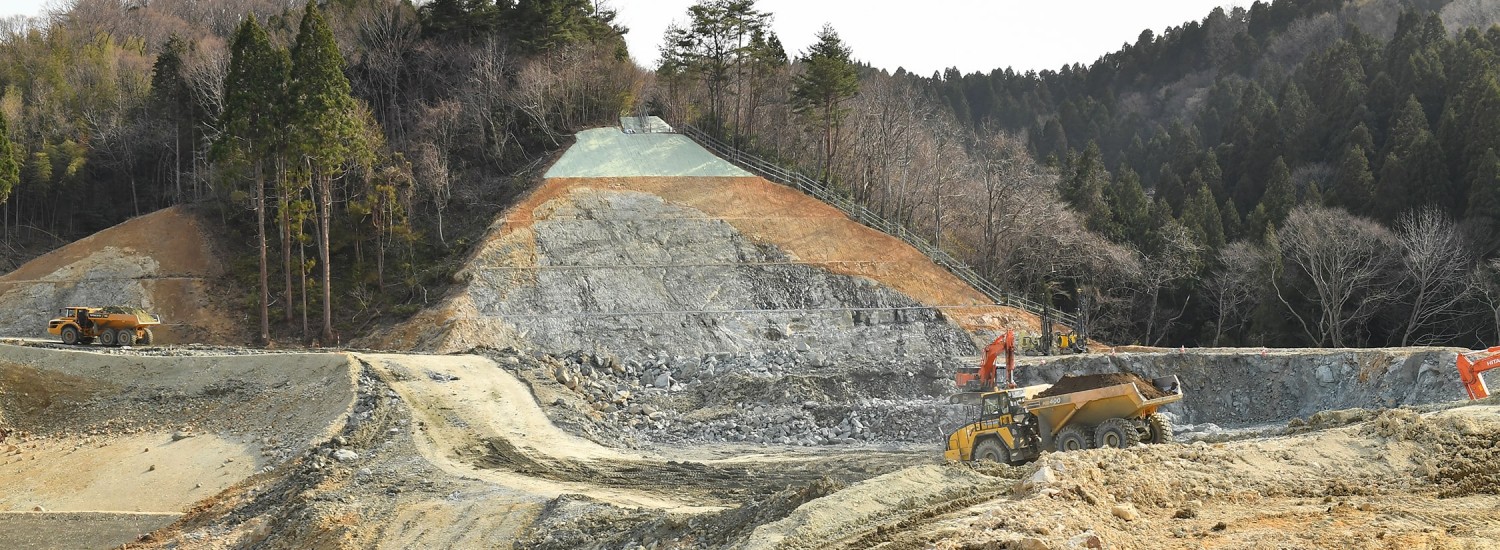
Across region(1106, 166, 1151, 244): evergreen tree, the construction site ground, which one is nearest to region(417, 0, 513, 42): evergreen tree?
the construction site ground

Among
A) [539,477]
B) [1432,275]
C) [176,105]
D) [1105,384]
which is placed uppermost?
[176,105]

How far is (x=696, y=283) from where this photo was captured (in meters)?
42.7

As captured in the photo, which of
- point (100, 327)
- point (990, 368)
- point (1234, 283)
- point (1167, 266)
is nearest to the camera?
point (990, 368)

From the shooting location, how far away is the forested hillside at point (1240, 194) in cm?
4466

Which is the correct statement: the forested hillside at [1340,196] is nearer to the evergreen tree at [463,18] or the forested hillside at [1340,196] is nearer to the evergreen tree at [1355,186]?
the evergreen tree at [1355,186]

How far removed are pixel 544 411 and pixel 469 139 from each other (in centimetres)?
2557

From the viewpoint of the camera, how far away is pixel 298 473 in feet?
76.0

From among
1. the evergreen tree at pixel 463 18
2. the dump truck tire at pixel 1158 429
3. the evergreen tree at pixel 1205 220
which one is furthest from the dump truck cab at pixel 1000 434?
the evergreen tree at pixel 463 18

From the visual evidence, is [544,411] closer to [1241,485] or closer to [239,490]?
[239,490]

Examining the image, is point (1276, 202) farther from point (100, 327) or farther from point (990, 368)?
point (100, 327)

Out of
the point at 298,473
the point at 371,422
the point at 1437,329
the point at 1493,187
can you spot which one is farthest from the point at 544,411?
the point at 1493,187

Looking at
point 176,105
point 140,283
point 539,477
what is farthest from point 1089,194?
point 539,477

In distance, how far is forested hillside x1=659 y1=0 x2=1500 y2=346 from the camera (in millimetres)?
44656

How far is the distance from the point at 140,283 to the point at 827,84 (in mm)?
27931
